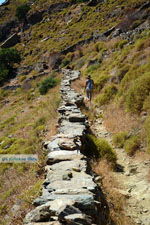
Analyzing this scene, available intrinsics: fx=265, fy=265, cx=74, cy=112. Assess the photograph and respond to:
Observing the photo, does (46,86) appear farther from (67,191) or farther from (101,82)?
(67,191)

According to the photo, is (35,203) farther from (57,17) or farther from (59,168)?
(57,17)

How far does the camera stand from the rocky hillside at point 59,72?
26.8 feet

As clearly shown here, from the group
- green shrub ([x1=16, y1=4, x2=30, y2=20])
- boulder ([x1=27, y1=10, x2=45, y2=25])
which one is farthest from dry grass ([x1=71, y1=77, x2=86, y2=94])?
green shrub ([x1=16, y1=4, x2=30, y2=20])

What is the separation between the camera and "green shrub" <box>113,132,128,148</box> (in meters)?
8.82

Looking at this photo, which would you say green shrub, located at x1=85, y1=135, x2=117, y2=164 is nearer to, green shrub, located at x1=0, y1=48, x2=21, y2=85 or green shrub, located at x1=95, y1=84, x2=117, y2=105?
green shrub, located at x1=95, y1=84, x2=117, y2=105

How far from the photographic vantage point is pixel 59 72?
106ft

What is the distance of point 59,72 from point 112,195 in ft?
90.5

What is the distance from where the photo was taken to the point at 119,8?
44375 mm

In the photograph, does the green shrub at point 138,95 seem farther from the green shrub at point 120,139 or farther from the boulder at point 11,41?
the boulder at point 11,41

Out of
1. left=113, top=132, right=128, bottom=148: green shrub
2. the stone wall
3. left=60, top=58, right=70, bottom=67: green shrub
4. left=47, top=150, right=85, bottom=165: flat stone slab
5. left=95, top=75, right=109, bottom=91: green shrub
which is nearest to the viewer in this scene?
the stone wall

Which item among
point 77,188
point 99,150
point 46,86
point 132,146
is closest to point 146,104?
point 132,146

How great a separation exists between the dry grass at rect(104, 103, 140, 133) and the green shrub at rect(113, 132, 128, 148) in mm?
522

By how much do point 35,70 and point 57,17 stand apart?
26.8 metres

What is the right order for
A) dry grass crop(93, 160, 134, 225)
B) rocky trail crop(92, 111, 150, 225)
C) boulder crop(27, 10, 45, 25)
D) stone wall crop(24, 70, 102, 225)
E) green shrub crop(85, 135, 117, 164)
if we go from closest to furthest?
stone wall crop(24, 70, 102, 225), dry grass crop(93, 160, 134, 225), rocky trail crop(92, 111, 150, 225), green shrub crop(85, 135, 117, 164), boulder crop(27, 10, 45, 25)
